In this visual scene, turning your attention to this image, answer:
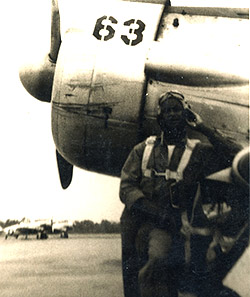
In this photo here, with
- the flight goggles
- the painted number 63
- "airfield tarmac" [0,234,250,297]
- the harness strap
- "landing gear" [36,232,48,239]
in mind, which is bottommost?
"airfield tarmac" [0,234,250,297]

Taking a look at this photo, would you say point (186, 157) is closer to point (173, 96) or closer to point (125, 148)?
point (173, 96)

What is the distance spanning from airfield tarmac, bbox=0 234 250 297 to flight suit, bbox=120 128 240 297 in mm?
534

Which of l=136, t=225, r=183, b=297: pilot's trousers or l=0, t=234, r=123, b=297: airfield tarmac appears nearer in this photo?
l=136, t=225, r=183, b=297: pilot's trousers

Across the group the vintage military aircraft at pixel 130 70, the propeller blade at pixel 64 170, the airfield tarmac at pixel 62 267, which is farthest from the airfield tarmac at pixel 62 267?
the vintage military aircraft at pixel 130 70

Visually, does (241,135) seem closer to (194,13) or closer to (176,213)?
(176,213)

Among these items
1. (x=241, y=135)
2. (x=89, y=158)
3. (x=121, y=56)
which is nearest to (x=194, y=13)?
(x=121, y=56)

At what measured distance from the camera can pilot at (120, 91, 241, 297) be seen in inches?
104

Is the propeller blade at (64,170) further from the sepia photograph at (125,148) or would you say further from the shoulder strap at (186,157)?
the shoulder strap at (186,157)

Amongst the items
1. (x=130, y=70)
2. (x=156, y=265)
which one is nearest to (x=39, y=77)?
(x=130, y=70)

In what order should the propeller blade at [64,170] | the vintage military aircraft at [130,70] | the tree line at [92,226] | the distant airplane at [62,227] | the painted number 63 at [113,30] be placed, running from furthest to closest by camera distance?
the propeller blade at [64,170]
the distant airplane at [62,227]
the tree line at [92,226]
the painted number 63 at [113,30]
the vintage military aircraft at [130,70]

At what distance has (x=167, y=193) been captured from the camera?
2.68 metres

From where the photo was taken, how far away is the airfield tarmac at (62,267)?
10.4 ft

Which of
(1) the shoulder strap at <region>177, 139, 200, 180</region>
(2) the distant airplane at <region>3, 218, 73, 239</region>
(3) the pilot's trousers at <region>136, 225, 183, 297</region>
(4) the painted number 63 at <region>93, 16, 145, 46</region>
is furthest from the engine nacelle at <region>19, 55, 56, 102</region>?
(3) the pilot's trousers at <region>136, 225, 183, 297</region>

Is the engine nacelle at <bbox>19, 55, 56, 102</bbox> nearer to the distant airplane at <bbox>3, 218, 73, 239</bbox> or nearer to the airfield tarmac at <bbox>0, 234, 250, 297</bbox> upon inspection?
the distant airplane at <bbox>3, 218, 73, 239</bbox>
